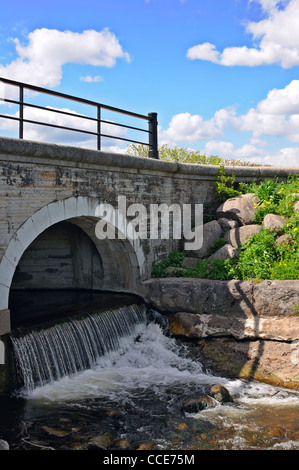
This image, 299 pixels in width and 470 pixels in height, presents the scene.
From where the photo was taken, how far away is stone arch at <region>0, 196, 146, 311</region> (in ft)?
22.9

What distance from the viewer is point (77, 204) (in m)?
8.33

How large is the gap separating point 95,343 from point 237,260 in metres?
3.57

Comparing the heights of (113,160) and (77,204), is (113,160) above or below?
above

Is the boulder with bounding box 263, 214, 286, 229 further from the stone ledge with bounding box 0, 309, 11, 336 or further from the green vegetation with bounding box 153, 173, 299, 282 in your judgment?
the stone ledge with bounding box 0, 309, 11, 336

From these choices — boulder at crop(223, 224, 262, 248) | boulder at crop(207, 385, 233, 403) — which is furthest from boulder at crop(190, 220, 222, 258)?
boulder at crop(207, 385, 233, 403)

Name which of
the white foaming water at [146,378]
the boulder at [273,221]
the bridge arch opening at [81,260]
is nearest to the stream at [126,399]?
the white foaming water at [146,378]

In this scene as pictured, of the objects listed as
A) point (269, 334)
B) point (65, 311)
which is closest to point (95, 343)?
point (65, 311)

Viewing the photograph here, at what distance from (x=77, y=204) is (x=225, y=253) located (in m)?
3.53

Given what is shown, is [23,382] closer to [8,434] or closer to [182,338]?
[8,434]

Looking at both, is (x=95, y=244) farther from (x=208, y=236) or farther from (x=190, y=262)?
(x=208, y=236)

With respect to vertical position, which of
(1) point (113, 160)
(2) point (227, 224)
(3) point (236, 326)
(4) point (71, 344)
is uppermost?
(1) point (113, 160)

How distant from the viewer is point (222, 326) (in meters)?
8.80

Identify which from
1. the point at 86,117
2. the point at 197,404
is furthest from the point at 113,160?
the point at 197,404

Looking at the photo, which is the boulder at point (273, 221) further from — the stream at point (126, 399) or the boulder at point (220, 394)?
the boulder at point (220, 394)
